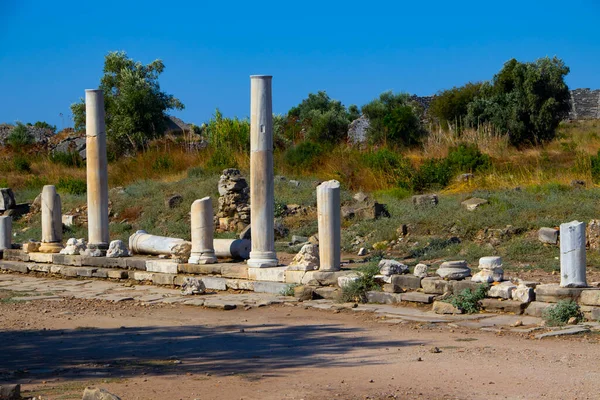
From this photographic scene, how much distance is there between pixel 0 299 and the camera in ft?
42.2

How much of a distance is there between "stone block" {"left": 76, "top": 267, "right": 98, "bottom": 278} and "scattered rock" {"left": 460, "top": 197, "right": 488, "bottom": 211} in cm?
791

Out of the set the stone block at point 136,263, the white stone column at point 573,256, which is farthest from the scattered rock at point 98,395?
the stone block at point 136,263

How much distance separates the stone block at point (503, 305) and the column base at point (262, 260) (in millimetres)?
3935

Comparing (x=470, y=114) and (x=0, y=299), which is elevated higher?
(x=470, y=114)

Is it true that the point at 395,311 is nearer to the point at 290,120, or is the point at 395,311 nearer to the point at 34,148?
the point at 34,148

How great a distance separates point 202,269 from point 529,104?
2393cm

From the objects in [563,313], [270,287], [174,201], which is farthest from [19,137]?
[563,313]

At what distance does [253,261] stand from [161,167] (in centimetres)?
1579

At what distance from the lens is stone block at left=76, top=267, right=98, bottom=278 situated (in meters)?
15.4

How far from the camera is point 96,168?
16234mm

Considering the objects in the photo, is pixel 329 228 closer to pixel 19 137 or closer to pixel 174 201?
pixel 174 201

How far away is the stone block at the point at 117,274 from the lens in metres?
14.9

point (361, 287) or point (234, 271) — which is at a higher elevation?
point (234, 271)

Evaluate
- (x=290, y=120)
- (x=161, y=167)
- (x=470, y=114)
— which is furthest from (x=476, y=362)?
(x=290, y=120)
